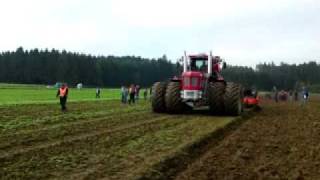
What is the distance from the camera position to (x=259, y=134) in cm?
1770

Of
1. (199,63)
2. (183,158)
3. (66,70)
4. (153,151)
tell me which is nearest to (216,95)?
(199,63)

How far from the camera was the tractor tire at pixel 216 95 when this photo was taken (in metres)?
26.5

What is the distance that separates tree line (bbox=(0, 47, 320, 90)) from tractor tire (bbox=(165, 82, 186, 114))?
101736 mm

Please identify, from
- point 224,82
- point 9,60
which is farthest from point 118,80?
point 224,82

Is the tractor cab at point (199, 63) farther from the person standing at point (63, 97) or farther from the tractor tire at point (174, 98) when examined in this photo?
the person standing at point (63, 97)

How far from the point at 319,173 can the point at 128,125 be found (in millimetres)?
9965

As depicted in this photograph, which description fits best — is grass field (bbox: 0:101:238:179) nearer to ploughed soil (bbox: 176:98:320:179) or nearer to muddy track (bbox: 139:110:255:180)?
muddy track (bbox: 139:110:255:180)

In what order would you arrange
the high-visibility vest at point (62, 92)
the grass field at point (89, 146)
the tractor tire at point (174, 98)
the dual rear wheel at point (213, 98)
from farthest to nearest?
the high-visibility vest at point (62, 92), the tractor tire at point (174, 98), the dual rear wheel at point (213, 98), the grass field at point (89, 146)

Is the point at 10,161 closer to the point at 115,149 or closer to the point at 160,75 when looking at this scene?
the point at 115,149

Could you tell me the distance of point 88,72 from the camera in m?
143

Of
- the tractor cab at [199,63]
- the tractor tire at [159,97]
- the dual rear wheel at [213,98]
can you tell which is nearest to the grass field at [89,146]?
the dual rear wheel at [213,98]

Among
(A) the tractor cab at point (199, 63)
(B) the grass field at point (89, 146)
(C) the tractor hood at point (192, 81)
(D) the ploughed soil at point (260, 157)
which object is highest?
(A) the tractor cab at point (199, 63)

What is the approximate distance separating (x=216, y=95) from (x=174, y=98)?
6.00ft

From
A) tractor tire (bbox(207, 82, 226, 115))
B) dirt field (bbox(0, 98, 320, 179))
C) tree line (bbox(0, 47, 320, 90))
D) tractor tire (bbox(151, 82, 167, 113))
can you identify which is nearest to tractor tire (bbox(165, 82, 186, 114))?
tractor tire (bbox(151, 82, 167, 113))
